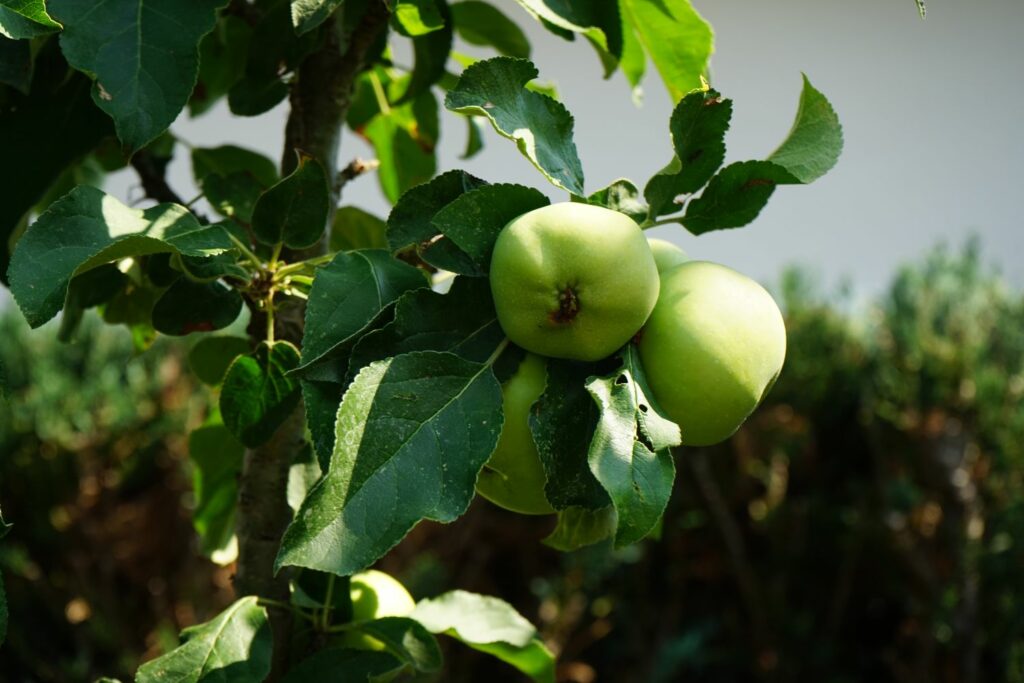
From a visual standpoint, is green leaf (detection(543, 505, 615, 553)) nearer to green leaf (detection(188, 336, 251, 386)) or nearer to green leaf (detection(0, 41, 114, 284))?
green leaf (detection(188, 336, 251, 386))

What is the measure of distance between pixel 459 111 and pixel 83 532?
245 cm

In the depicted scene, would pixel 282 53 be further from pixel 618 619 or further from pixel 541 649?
pixel 618 619

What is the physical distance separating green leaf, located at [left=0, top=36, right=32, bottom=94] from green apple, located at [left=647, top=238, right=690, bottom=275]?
0.50m

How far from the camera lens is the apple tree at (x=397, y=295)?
588 millimetres

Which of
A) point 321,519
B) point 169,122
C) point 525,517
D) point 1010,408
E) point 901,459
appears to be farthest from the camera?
point 525,517

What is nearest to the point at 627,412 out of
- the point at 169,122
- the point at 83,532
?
the point at 169,122

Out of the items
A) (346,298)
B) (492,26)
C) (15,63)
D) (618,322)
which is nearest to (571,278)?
(618,322)

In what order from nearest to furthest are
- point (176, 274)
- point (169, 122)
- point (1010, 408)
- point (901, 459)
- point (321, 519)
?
point (321, 519), point (169, 122), point (176, 274), point (1010, 408), point (901, 459)

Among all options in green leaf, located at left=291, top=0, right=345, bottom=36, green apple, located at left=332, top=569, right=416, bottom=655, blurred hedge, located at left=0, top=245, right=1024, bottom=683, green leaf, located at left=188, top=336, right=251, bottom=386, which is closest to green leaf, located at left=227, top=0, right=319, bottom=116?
green leaf, located at left=291, top=0, right=345, bottom=36

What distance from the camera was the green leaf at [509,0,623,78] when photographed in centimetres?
76

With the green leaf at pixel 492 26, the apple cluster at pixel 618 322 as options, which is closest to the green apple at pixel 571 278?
the apple cluster at pixel 618 322

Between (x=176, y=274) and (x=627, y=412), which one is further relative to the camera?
(x=176, y=274)

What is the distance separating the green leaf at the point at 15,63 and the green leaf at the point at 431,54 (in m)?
0.36

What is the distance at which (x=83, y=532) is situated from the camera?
2.67 metres
